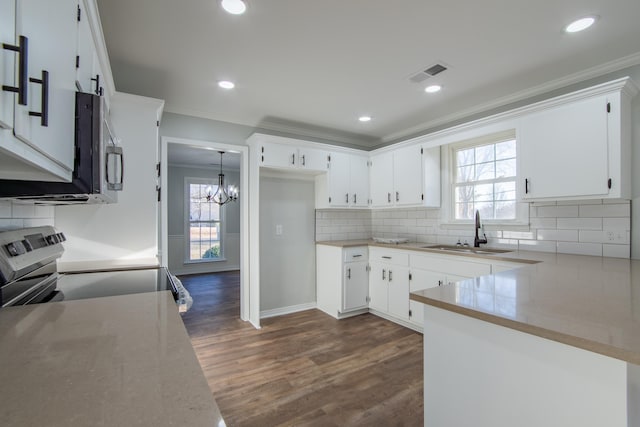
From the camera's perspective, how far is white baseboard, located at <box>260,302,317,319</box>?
3804 mm

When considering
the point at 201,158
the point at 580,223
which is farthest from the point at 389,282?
the point at 201,158

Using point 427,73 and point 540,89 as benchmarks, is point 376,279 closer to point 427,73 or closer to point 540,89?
point 427,73

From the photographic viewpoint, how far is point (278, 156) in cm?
353

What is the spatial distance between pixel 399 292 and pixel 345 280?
2.12ft

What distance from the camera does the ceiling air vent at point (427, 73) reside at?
7.93ft

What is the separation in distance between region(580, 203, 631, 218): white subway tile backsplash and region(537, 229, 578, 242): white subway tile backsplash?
0.18 meters

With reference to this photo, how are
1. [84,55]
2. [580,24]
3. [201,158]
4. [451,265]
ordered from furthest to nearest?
[201,158] → [451,265] → [580,24] → [84,55]

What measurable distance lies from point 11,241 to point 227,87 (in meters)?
2.04

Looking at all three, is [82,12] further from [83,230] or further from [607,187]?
[607,187]

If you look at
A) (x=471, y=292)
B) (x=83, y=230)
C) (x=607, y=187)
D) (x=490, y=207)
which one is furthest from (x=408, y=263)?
(x=83, y=230)

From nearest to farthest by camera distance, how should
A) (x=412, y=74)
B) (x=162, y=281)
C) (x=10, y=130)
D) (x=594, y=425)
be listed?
(x=10, y=130) → (x=594, y=425) → (x=162, y=281) → (x=412, y=74)

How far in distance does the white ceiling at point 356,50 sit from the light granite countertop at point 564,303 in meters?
1.52

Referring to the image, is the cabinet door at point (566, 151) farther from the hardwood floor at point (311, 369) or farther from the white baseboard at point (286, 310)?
the white baseboard at point (286, 310)

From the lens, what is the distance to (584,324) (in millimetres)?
939
